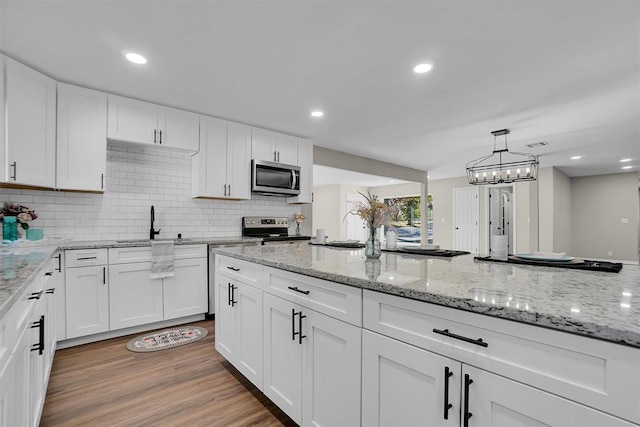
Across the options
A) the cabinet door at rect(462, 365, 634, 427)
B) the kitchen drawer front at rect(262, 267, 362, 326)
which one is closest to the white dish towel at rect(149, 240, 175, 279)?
the kitchen drawer front at rect(262, 267, 362, 326)

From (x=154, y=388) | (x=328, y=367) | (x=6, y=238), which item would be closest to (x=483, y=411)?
(x=328, y=367)

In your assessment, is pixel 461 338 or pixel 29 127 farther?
pixel 29 127

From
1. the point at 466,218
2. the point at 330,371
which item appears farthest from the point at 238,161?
the point at 466,218

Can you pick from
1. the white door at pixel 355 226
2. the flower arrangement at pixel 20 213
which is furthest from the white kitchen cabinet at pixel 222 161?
the white door at pixel 355 226

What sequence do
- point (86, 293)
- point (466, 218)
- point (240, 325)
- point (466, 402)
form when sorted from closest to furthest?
point (466, 402) < point (240, 325) < point (86, 293) < point (466, 218)

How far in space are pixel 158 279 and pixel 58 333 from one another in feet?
2.81

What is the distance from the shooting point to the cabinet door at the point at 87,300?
8.86 ft

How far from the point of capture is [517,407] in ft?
2.69

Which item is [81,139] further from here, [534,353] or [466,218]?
[466,218]

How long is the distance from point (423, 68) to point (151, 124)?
276 cm

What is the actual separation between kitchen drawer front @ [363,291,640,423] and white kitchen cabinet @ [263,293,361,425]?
0.29 m

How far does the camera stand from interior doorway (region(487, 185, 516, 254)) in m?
8.02

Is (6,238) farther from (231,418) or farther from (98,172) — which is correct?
(231,418)

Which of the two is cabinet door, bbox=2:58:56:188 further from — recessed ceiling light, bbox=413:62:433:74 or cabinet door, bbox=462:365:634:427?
cabinet door, bbox=462:365:634:427
